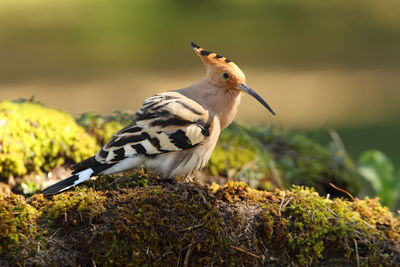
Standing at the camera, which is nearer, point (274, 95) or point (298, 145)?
point (298, 145)

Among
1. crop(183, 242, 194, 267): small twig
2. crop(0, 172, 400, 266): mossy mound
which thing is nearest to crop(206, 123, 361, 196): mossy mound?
crop(0, 172, 400, 266): mossy mound

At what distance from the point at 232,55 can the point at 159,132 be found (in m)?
8.07

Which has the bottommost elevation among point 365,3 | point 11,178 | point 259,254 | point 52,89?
point 52,89

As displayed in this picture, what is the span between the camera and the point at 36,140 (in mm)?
4523

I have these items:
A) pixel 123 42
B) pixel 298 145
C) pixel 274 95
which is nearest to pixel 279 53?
pixel 274 95

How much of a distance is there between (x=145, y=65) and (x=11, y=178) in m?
7.11

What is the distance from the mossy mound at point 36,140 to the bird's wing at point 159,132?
895 mm

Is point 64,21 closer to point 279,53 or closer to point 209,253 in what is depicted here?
point 279,53

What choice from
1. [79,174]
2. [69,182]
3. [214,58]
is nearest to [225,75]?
[214,58]

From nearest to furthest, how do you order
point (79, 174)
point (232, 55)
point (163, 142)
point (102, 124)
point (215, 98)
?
point (79, 174) < point (163, 142) < point (215, 98) < point (102, 124) < point (232, 55)

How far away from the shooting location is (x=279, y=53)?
12.3 metres

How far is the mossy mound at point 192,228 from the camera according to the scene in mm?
3043

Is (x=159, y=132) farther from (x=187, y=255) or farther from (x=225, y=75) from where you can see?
(x=187, y=255)

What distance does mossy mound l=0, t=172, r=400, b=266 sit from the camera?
3043mm
